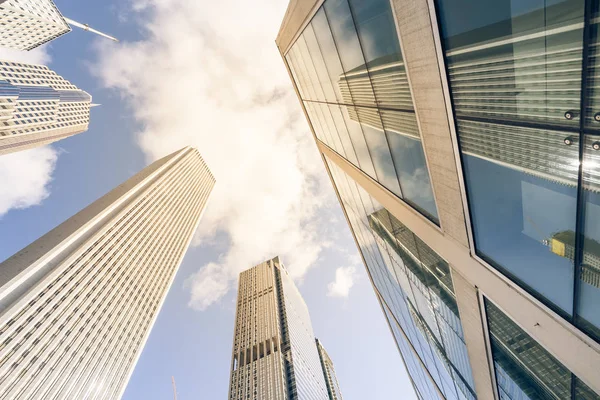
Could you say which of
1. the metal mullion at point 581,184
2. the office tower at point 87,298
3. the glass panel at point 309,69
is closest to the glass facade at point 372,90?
the glass panel at point 309,69

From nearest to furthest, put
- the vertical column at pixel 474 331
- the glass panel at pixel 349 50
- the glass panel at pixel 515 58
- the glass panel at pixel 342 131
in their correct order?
the glass panel at pixel 515 58, the vertical column at pixel 474 331, the glass panel at pixel 349 50, the glass panel at pixel 342 131

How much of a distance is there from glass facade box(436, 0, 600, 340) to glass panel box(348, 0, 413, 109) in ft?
6.42

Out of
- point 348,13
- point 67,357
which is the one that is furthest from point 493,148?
point 67,357

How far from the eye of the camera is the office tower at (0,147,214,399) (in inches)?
2763

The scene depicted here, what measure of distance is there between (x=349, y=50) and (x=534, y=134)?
7626mm

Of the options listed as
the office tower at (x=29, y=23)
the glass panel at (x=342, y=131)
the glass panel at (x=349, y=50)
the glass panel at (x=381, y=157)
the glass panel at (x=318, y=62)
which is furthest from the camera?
the office tower at (x=29, y=23)

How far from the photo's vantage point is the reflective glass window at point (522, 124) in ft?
13.4

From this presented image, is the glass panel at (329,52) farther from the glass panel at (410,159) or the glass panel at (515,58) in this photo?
the glass panel at (515,58)

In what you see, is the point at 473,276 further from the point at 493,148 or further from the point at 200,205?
the point at 200,205

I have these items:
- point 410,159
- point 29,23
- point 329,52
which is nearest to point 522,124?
point 410,159

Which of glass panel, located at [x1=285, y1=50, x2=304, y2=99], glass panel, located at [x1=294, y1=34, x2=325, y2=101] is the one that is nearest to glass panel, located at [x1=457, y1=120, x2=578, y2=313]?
glass panel, located at [x1=294, y1=34, x2=325, y2=101]

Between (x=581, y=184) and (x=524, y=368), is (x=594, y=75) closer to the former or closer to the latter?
(x=581, y=184)

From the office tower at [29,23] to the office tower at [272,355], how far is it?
7023 inches

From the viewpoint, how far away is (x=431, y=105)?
7035 mm
